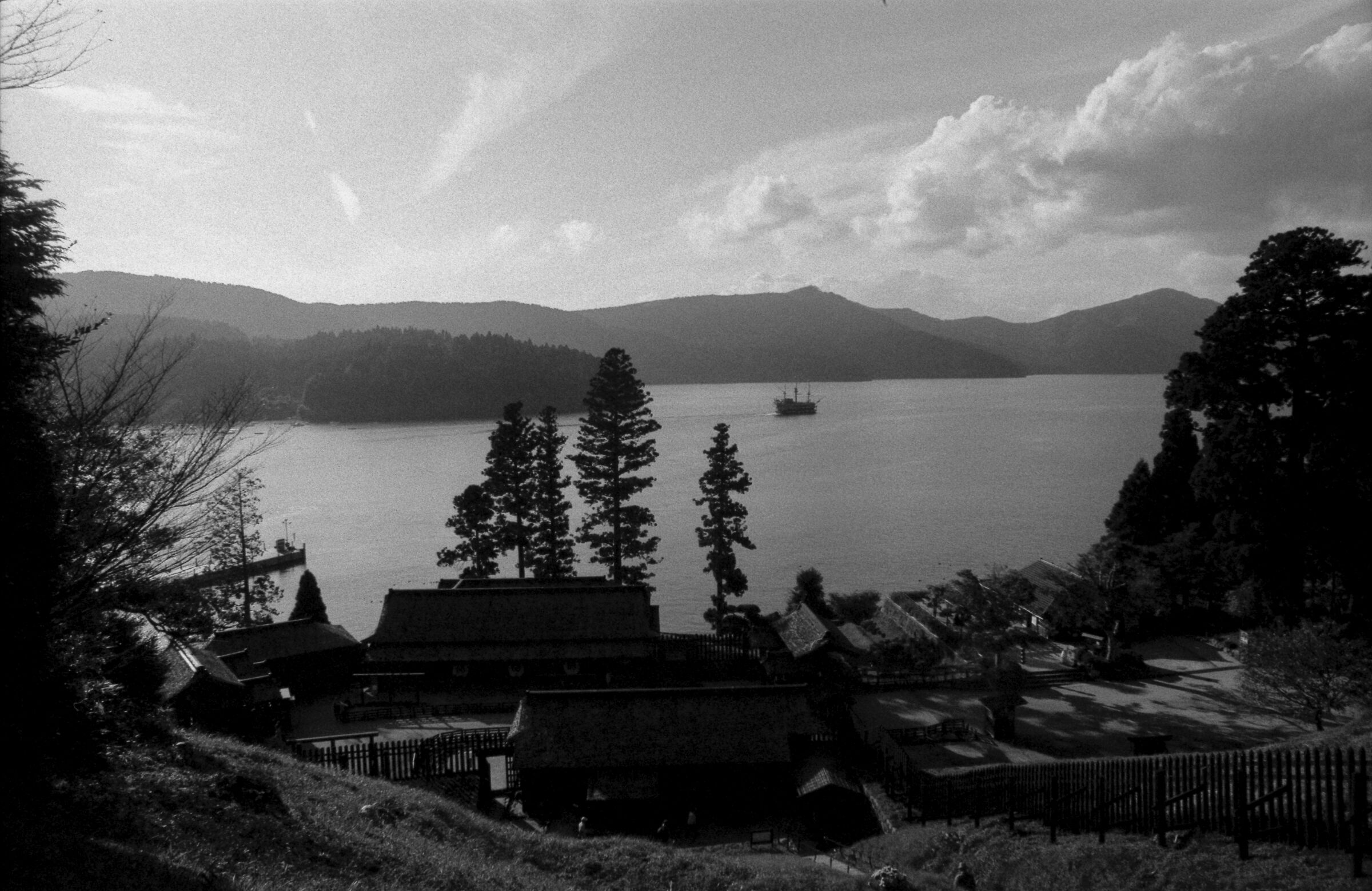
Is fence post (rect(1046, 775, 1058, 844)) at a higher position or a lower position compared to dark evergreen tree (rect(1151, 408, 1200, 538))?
lower

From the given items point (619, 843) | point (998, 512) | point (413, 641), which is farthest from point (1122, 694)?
point (998, 512)

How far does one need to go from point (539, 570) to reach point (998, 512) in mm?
41124

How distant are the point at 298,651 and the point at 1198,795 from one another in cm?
2627

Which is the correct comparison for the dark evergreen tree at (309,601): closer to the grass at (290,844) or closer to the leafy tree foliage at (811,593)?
the grass at (290,844)

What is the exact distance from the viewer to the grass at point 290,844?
7.71 metres

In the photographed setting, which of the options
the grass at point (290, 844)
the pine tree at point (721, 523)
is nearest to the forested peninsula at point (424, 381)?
the pine tree at point (721, 523)

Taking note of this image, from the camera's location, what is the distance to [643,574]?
3784 centimetres

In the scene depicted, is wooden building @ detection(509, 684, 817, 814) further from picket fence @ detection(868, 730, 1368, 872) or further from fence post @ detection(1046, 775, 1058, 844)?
fence post @ detection(1046, 775, 1058, 844)

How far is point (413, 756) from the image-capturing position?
19.0m

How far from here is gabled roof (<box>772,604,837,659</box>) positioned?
25703 millimetres

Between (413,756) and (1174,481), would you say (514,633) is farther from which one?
(1174,481)

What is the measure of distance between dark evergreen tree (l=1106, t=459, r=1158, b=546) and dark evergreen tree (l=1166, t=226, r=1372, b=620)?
18.3 metres

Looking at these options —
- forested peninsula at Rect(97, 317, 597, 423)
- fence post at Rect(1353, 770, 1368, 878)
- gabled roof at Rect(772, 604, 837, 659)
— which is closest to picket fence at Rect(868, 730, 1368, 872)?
fence post at Rect(1353, 770, 1368, 878)

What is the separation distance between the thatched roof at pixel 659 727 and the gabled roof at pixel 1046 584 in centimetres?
1951
